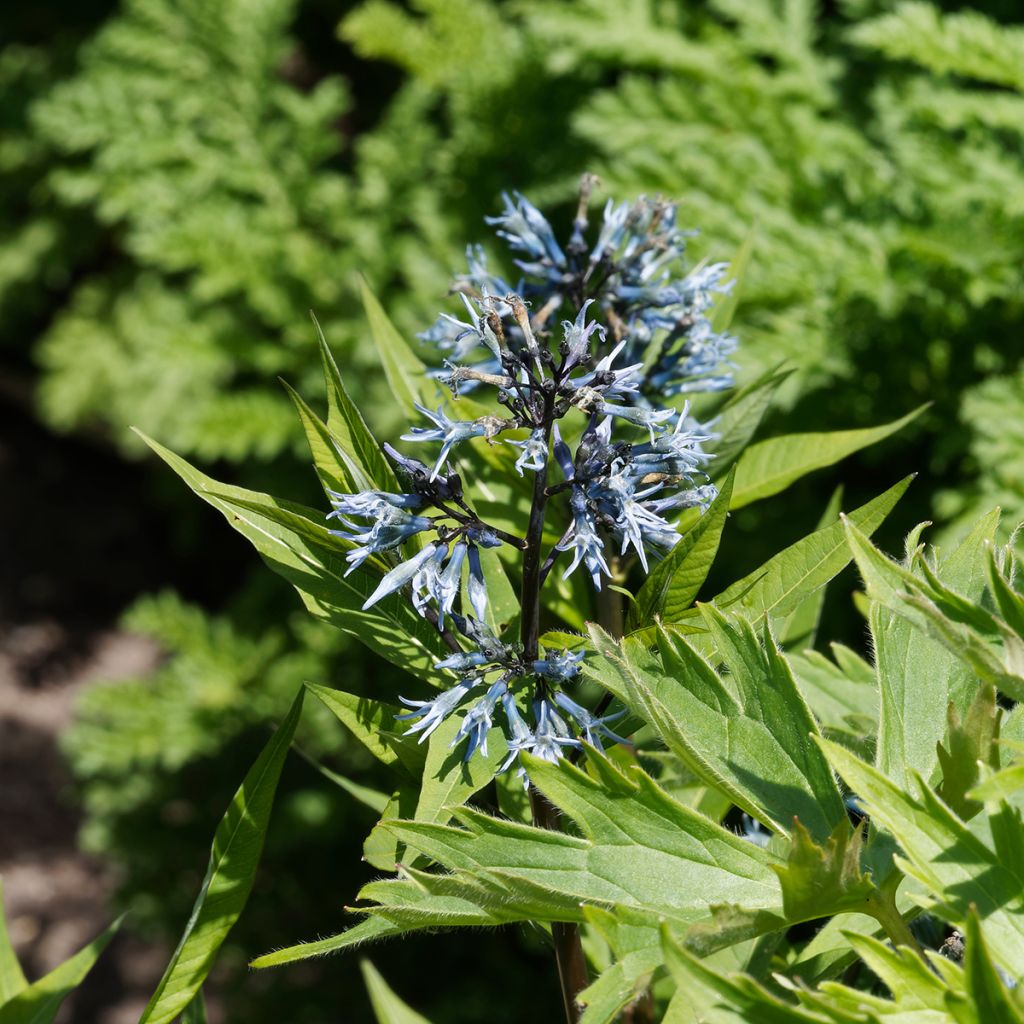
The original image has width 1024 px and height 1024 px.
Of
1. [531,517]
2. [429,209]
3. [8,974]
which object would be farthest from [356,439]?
[429,209]

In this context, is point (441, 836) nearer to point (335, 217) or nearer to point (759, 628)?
point (759, 628)

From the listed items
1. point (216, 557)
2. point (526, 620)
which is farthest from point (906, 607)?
point (216, 557)

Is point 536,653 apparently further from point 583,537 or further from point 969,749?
point 969,749

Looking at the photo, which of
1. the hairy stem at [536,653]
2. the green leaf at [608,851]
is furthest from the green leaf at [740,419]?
the green leaf at [608,851]

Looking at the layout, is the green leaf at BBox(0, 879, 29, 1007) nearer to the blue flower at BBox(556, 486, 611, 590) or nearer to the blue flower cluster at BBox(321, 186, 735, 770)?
the blue flower cluster at BBox(321, 186, 735, 770)

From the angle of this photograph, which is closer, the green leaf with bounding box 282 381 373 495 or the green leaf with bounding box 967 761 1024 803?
the green leaf with bounding box 967 761 1024 803

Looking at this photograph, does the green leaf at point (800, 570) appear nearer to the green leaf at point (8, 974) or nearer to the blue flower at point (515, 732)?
the blue flower at point (515, 732)

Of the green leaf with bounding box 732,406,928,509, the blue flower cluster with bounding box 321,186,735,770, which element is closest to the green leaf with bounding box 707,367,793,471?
the green leaf with bounding box 732,406,928,509

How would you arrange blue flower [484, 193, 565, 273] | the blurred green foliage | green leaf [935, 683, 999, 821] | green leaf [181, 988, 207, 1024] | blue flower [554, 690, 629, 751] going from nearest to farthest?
1. green leaf [935, 683, 999, 821]
2. blue flower [554, 690, 629, 751]
3. green leaf [181, 988, 207, 1024]
4. blue flower [484, 193, 565, 273]
5. the blurred green foliage
